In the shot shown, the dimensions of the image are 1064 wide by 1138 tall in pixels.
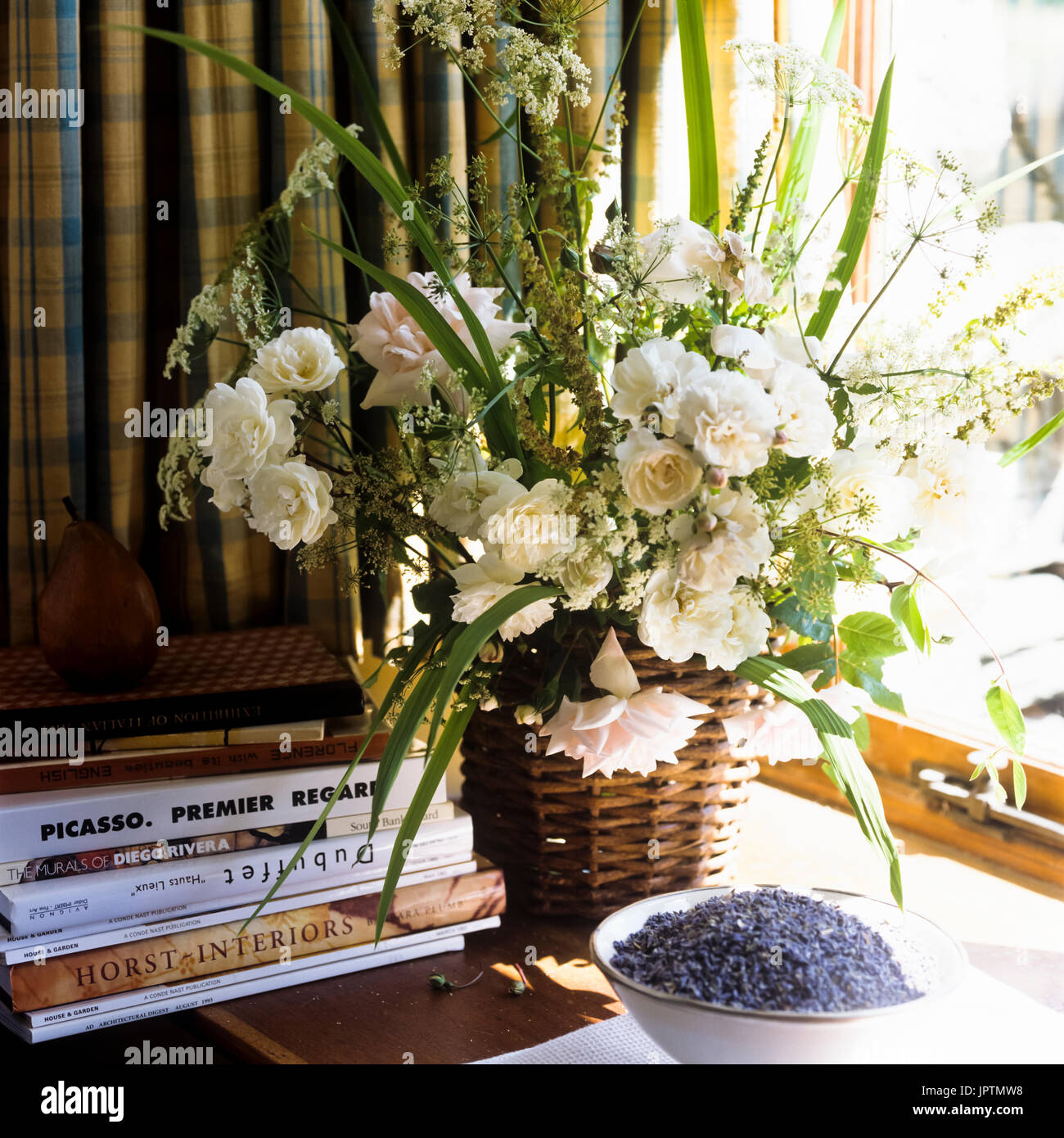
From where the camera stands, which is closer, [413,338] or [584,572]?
[584,572]

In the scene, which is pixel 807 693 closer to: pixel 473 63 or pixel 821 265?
pixel 821 265

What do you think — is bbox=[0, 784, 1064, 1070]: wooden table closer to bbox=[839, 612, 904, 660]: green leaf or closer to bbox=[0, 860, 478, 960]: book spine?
bbox=[0, 860, 478, 960]: book spine

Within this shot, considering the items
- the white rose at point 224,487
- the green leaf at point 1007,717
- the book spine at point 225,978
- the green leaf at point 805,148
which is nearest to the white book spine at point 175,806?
the book spine at point 225,978

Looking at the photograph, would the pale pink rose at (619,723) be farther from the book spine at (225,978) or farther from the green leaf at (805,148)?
the green leaf at (805,148)

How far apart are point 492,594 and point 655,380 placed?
181 millimetres

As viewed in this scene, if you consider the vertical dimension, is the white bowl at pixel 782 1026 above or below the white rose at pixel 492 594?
below

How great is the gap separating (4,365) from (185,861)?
1.96ft

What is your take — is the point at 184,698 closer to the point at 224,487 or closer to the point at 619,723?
the point at 224,487

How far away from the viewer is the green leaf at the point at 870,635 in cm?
86

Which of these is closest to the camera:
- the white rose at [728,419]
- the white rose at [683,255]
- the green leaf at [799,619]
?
the white rose at [728,419]

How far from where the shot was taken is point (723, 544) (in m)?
0.65

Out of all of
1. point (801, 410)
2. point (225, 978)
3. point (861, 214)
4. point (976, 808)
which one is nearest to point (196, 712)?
point (225, 978)

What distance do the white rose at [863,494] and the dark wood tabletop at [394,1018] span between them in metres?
0.40

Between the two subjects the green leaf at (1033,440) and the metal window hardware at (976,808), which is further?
the metal window hardware at (976,808)
